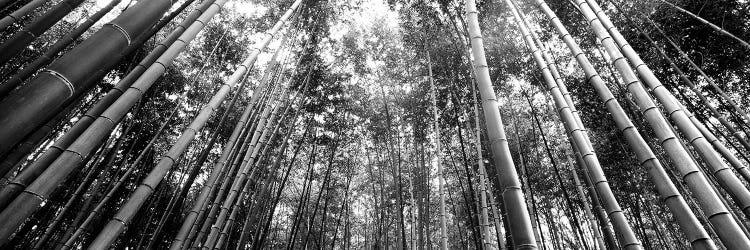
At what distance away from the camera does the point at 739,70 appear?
15.7 ft

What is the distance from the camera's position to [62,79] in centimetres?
95

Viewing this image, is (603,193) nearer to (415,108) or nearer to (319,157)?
(415,108)

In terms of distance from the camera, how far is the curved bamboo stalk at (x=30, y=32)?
51.1 inches

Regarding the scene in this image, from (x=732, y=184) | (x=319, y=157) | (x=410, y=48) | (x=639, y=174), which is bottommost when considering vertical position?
(x=732, y=184)

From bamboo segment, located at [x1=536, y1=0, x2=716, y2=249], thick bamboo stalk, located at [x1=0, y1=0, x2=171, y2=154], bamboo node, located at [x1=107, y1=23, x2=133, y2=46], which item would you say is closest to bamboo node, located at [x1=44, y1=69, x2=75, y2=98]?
thick bamboo stalk, located at [x1=0, y1=0, x2=171, y2=154]

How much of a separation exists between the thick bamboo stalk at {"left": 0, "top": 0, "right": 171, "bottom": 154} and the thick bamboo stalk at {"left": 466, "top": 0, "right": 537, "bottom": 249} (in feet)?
3.75

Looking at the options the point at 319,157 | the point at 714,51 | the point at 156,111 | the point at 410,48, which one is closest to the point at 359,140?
the point at 319,157

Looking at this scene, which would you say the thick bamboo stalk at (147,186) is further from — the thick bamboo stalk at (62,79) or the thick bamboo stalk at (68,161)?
the thick bamboo stalk at (62,79)

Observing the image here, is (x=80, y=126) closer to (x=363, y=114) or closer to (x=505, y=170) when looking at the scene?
(x=505, y=170)

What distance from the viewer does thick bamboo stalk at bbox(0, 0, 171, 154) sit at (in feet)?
2.83

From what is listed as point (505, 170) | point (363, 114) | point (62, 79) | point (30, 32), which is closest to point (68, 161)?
point (62, 79)

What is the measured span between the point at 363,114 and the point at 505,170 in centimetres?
601

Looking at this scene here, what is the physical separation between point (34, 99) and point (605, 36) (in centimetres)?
221

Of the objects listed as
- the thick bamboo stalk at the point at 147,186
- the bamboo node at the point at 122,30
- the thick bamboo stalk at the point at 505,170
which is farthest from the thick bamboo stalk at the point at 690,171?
the thick bamboo stalk at the point at 147,186
